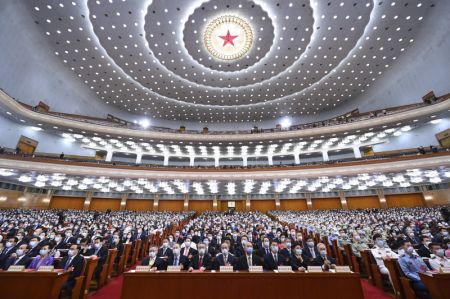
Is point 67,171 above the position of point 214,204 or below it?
above

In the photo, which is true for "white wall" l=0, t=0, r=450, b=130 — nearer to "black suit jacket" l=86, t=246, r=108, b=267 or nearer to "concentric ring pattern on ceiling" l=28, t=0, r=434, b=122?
"concentric ring pattern on ceiling" l=28, t=0, r=434, b=122

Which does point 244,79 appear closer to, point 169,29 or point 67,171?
point 169,29

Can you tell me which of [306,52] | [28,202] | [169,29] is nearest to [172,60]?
[169,29]

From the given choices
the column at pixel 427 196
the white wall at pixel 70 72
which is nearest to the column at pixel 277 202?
the column at pixel 427 196

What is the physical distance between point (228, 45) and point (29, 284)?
17.8 metres

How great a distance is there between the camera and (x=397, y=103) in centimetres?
1889

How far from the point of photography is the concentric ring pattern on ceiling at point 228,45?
1313cm

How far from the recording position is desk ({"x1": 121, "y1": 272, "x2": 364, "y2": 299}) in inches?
98.0

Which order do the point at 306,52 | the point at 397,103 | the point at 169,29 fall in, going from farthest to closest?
1. the point at 397,103
2. the point at 306,52
3. the point at 169,29

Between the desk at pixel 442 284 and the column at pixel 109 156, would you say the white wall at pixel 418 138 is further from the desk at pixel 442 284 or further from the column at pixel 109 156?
the column at pixel 109 156

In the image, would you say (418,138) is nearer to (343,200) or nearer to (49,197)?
(343,200)

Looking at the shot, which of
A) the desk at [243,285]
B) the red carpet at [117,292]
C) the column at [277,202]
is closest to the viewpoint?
the desk at [243,285]

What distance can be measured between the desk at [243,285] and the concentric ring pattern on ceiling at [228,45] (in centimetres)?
1513

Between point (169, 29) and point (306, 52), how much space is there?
10.9 meters
